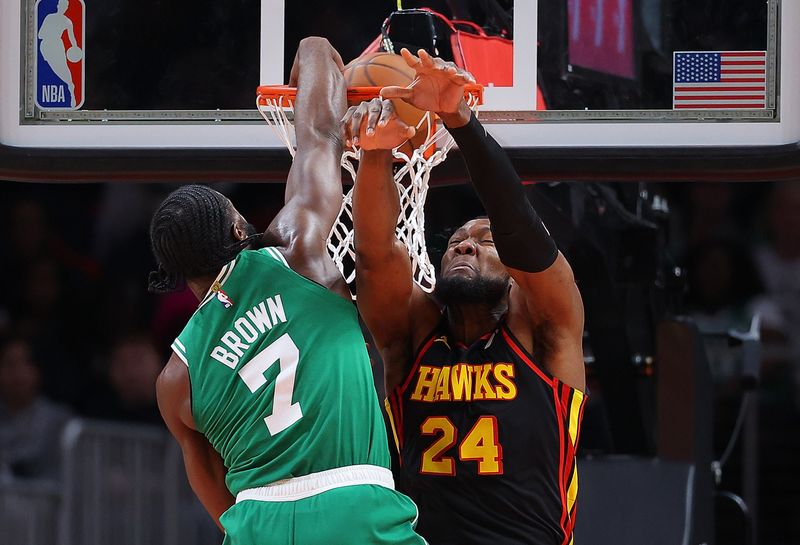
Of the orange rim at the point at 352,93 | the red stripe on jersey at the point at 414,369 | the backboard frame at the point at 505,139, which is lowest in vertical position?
the red stripe on jersey at the point at 414,369

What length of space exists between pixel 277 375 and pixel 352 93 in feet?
3.28

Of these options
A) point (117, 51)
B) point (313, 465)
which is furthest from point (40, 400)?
point (313, 465)

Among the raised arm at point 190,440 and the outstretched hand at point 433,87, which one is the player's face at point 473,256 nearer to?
the outstretched hand at point 433,87

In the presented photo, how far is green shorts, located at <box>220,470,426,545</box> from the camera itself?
2.45 meters

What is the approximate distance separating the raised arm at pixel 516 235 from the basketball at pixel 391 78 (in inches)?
15.5

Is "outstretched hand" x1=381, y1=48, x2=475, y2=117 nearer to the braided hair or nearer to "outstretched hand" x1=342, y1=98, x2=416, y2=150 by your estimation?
"outstretched hand" x1=342, y1=98, x2=416, y2=150

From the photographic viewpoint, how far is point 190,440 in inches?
110

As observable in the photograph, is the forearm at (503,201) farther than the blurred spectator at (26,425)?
No

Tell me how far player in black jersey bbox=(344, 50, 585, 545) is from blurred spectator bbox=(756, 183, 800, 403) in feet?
18.7

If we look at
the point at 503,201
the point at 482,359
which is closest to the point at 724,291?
the point at 482,359

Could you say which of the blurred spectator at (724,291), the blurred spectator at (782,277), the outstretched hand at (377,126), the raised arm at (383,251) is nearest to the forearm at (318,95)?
the raised arm at (383,251)

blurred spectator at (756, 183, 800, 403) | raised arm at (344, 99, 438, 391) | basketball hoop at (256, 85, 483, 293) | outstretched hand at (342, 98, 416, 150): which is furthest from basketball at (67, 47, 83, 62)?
blurred spectator at (756, 183, 800, 403)

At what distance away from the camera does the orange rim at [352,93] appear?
320cm

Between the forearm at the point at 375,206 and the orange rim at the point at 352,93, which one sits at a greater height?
the orange rim at the point at 352,93
